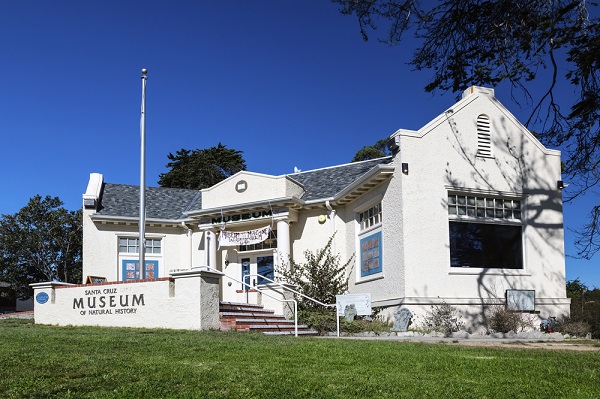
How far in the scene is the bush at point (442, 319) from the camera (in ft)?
50.5

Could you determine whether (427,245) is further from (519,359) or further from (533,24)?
(519,359)

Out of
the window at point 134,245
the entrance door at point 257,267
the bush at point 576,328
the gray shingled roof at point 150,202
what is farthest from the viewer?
the gray shingled roof at point 150,202

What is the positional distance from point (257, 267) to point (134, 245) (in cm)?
485

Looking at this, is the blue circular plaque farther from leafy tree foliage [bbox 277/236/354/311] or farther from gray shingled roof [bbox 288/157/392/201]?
gray shingled roof [bbox 288/157/392/201]

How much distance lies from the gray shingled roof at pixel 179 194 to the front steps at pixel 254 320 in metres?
4.23

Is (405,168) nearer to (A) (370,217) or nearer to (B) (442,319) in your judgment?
(A) (370,217)

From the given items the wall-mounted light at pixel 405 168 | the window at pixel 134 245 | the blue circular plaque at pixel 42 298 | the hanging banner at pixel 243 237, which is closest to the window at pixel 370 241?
the wall-mounted light at pixel 405 168

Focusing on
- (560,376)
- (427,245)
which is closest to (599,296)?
(427,245)

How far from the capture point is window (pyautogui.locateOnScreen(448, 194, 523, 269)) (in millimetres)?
16641

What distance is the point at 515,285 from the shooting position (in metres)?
16.8

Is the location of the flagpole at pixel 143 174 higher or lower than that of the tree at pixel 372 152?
lower

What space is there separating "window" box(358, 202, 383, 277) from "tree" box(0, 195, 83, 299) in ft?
63.4

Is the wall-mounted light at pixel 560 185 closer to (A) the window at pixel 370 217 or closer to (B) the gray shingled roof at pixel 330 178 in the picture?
(B) the gray shingled roof at pixel 330 178

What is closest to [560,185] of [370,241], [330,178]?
[370,241]
